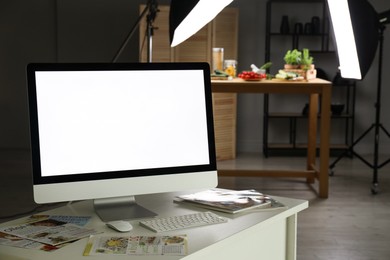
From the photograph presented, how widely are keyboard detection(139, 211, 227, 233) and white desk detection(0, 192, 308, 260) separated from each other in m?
0.02

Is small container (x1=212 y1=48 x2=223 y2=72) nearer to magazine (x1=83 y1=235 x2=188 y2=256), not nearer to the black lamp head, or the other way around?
the black lamp head

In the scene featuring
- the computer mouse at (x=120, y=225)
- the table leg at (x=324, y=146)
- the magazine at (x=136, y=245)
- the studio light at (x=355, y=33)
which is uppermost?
the studio light at (x=355, y=33)

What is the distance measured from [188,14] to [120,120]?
0.46 meters

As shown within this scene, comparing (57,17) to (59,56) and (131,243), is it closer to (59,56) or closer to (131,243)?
(59,56)

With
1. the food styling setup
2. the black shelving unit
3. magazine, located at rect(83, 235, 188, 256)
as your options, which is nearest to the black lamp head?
magazine, located at rect(83, 235, 188, 256)

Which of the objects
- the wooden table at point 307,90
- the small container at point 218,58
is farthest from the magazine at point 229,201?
the small container at point 218,58

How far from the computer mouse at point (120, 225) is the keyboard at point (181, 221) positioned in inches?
1.9

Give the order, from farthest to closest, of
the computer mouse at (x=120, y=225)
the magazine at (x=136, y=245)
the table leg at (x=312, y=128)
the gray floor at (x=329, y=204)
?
1. the table leg at (x=312, y=128)
2. the gray floor at (x=329, y=204)
3. the computer mouse at (x=120, y=225)
4. the magazine at (x=136, y=245)

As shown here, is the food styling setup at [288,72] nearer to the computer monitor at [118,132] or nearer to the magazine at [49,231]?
the computer monitor at [118,132]

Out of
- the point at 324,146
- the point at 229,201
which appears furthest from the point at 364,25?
the point at 324,146

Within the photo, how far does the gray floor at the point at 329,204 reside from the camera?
373 cm

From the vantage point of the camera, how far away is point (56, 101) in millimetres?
1783

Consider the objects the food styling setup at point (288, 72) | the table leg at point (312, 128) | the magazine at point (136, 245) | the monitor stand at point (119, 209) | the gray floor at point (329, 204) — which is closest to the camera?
the magazine at point (136, 245)

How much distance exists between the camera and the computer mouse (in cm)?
171
